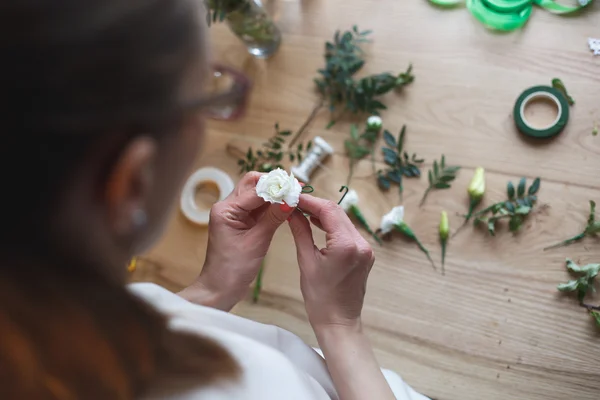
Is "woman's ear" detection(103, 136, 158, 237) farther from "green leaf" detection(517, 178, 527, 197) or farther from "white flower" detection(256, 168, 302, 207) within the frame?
"green leaf" detection(517, 178, 527, 197)

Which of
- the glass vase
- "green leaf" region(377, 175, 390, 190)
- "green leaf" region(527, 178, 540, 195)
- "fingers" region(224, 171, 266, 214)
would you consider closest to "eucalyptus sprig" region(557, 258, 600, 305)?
"green leaf" region(527, 178, 540, 195)

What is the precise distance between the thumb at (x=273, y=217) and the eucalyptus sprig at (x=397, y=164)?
0.28m

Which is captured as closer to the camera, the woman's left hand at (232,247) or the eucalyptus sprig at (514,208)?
the woman's left hand at (232,247)

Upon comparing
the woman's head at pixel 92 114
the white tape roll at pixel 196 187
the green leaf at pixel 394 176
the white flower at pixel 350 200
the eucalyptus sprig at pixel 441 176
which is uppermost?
the woman's head at pixel 92 114

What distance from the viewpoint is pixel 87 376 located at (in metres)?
0.44

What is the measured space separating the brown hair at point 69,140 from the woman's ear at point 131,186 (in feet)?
0.05

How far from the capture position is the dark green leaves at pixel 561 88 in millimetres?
934

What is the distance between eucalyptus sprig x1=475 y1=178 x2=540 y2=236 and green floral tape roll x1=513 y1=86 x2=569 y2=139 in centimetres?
9

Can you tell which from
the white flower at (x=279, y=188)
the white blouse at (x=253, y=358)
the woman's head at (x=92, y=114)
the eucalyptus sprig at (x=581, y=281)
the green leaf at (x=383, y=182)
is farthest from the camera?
the green leaf at (x=383, y=182)

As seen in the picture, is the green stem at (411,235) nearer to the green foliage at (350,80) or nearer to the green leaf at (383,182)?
the green leaf at (383,182)

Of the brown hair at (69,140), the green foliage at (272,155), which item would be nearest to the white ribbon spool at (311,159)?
the green foliage at (272,155)

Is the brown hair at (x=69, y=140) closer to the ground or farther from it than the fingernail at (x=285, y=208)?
farther from it

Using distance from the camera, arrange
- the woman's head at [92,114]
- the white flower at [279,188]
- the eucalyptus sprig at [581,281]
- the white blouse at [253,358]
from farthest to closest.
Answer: the eucalyptus sprig at [581,281] < the white flower at [279,188] < the white blouse at [253,358] < the woman's head at [92,114]

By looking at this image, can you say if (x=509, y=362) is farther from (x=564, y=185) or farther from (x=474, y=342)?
(x=564, y=185)
